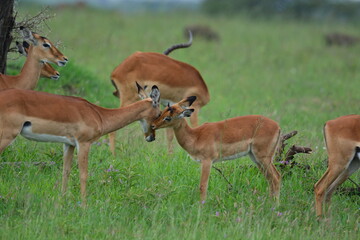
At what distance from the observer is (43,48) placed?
6.54m

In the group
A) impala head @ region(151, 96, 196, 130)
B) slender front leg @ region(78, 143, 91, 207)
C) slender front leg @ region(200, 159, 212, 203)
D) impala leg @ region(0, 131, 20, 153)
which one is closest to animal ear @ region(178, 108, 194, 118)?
impala head @ region(151, 96, 196, 130)

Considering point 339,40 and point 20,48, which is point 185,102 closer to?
point 20,48

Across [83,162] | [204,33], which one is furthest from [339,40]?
[83,162]

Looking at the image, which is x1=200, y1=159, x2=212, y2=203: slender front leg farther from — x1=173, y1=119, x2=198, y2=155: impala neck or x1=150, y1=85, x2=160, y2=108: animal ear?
x1=150, y1=85, x2=160, y2=108: animal ear

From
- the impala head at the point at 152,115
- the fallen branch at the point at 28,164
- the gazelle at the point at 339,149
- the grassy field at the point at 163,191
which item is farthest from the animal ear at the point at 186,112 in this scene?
the fallen branch at the point at 28,164

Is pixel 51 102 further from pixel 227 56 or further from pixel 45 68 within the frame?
pixel 227 56

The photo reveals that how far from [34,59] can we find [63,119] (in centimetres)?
144

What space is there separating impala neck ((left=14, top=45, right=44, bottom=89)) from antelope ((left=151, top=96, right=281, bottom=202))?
152 cm

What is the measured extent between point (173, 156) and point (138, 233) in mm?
2267

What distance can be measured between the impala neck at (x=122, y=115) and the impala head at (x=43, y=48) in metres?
0.98

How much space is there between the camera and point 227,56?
53.0 feet

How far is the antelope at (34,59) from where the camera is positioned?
254 inches

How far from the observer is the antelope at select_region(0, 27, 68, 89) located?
21.2 feet

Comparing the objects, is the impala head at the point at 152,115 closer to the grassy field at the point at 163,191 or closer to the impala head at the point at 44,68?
the grassy field at the point at 163,191
